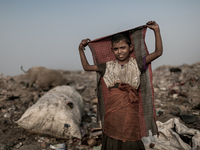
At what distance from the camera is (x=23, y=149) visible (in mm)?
2898

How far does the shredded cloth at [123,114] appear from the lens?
180cm

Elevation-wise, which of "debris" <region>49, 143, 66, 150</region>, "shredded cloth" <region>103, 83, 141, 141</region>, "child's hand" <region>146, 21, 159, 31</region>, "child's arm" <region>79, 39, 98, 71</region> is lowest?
"debris" <region>49, 143, 66, 150</region>

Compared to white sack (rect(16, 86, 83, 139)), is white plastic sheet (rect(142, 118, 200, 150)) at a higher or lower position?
lower

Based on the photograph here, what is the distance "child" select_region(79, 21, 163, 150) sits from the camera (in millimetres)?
1795

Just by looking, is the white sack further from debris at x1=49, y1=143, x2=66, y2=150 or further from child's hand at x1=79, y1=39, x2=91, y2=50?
child's hand at x1=79, y1=39, x2=91, y2=50

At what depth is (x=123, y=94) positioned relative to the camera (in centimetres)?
184

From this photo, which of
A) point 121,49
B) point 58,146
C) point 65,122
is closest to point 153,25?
point 121,49

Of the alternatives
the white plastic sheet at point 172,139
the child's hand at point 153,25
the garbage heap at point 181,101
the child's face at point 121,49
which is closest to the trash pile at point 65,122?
the garbage heap at point 181,101

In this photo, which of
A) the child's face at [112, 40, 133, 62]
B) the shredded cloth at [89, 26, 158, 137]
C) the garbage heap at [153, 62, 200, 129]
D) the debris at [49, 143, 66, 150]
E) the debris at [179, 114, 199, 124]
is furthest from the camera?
the garbage heap at [153, 62, 200, 129]

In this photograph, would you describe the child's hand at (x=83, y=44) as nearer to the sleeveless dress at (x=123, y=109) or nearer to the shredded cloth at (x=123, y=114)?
the sleeveless dress at (x=123, y=109)

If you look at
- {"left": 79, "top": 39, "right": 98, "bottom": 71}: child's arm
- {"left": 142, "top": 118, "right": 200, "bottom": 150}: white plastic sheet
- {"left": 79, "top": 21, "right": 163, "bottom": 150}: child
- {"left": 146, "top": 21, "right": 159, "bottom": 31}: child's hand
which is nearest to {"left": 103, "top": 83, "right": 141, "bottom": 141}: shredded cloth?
{"left": 79, "top": 21, "right": 163, "bottom": 150}: child

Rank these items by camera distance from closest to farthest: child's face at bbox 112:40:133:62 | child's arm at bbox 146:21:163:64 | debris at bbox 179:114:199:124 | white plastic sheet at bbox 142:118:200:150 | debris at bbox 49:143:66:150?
child's arm at bbox 146:21:163:64 < child's face at bbox 112:40:133:62 < white plastic sheet at bbox 142:118:200:150 < debris at bbox 49:143:66:150 < debris at bbox 179:114:199:124

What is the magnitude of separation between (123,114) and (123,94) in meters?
0.22

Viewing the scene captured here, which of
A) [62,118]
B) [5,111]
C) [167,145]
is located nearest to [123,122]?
[167,145]
